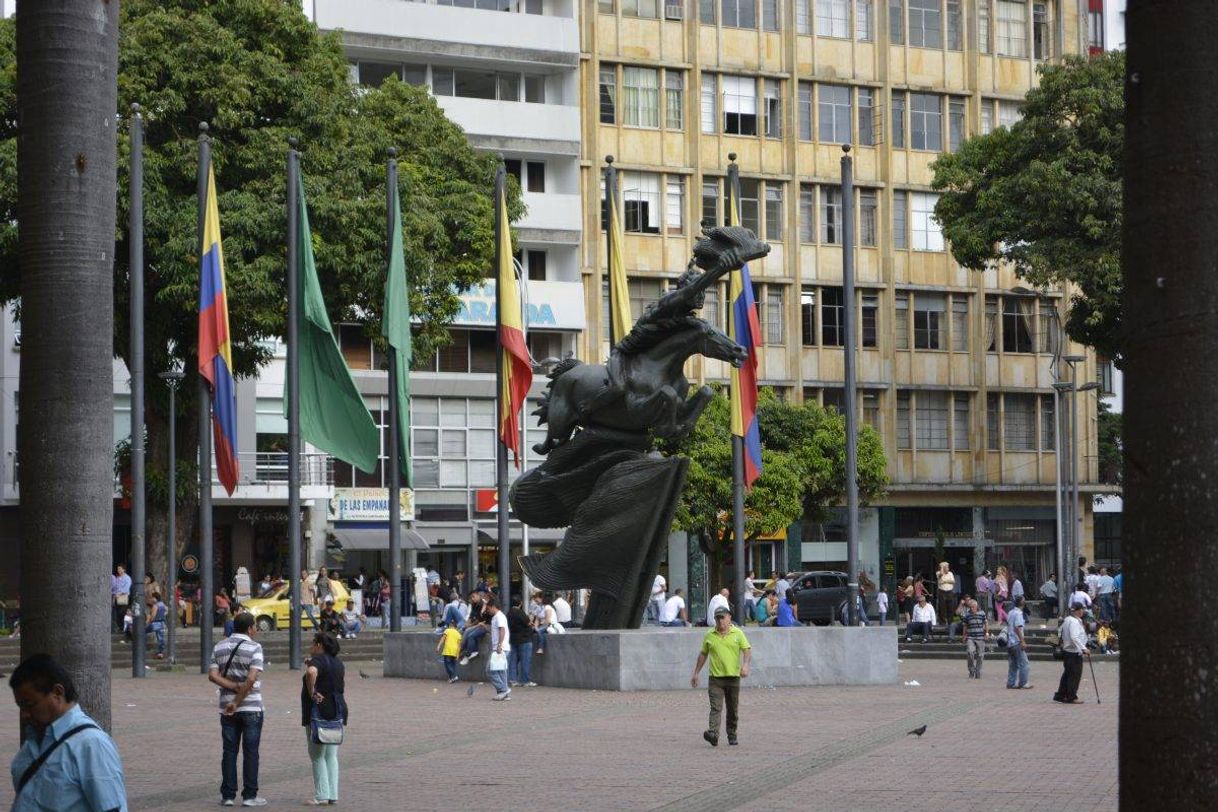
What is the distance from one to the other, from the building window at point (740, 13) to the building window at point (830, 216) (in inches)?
228

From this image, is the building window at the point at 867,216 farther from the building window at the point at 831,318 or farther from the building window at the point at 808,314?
the building window at the point at 808,314

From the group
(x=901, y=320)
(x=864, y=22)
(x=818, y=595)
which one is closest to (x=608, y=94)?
(x=864, y=22)

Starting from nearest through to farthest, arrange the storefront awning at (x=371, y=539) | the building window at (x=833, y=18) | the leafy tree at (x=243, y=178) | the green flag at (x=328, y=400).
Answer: the green flag at (x=328, y=400), the leafy tree at (x=243, y=178), the storefront awning at (x=371, y=539), the building window at (x=833, y=18)

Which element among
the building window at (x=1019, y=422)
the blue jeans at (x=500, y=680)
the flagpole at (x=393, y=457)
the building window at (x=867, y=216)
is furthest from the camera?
the building window at (x=1019, y=422)

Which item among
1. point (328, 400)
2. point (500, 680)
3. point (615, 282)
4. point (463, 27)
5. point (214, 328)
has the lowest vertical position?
point (500, 680)

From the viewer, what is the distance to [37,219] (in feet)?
27.7

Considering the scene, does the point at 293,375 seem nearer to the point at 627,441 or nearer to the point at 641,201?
the point at 627,441

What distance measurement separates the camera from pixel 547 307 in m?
58.5

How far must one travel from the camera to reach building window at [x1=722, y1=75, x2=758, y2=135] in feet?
205

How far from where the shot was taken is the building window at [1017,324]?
65312 mm

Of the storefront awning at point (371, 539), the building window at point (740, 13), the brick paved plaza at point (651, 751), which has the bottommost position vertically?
the brick paved plaza at point (651, 751)

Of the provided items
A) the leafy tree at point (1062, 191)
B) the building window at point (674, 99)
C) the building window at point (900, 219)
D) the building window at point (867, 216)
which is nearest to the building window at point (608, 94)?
the building window at point (674, 99)

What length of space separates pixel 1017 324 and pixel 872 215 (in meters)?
6.18

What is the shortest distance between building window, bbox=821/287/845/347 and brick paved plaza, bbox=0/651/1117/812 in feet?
116
